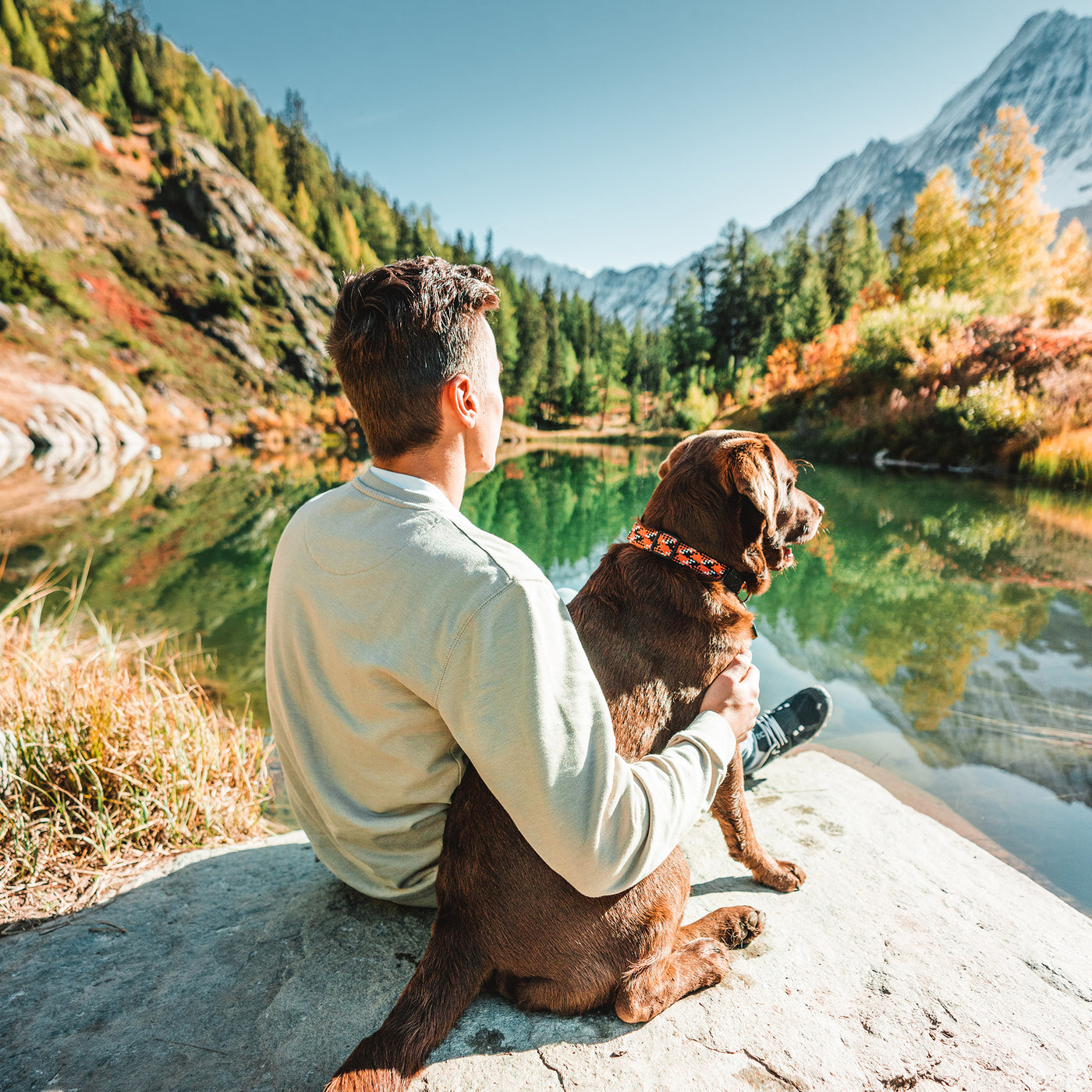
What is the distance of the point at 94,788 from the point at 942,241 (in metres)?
43.5

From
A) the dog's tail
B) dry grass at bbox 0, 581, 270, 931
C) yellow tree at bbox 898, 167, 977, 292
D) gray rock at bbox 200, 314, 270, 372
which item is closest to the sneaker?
the dog's tail

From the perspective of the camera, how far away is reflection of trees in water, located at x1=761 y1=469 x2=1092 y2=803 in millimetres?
4500

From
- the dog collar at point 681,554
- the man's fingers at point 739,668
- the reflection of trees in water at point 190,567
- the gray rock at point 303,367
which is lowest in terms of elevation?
the reflection of trees in water at point 190,567

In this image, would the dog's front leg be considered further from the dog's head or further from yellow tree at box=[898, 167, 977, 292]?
yellow tree at box=[898, 167, 977, 292]

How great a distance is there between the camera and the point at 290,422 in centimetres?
4509

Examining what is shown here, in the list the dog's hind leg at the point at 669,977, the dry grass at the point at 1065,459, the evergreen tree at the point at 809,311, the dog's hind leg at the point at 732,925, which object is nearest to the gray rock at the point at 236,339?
the evergreen tree at the point at 809,311

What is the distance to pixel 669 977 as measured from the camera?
5.43 ft

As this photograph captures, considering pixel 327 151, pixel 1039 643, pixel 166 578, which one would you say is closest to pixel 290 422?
pixel 166 578

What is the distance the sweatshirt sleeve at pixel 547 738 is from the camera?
1.19m

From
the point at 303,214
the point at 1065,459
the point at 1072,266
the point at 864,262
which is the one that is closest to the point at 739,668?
the point at 1065,459

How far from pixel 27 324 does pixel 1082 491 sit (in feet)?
153

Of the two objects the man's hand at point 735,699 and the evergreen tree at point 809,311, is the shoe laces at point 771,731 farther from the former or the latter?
the evergreen tree at point 809,311

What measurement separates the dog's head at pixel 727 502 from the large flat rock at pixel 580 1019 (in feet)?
4.29

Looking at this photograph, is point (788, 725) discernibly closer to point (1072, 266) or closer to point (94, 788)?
point (94, 788)
